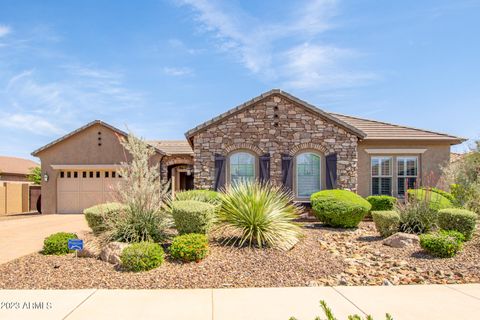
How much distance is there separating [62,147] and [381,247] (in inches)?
633

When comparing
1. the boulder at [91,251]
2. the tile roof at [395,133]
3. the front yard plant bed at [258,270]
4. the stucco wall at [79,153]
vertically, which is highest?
the tile roof at [395,133]

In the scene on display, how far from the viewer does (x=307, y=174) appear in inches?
603

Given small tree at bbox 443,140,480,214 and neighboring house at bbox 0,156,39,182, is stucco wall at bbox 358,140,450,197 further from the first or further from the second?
neighboring house at bbox 0,156,39,182

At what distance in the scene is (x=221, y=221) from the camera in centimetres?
896

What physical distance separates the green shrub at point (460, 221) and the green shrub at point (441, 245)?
46.2 inches

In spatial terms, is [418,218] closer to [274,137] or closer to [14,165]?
[274,137]

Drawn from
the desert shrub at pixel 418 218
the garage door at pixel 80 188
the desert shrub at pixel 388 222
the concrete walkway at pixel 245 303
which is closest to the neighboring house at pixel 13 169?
the garage door at pixel 80 188

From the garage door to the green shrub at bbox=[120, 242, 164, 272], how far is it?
1244 cm

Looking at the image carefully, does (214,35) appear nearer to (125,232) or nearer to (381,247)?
(125,232)

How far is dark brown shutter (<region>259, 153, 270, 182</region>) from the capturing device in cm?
1506

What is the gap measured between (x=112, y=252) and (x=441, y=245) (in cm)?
698

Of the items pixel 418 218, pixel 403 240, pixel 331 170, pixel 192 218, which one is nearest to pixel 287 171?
pixel 331 170

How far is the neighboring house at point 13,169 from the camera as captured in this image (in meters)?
33.0

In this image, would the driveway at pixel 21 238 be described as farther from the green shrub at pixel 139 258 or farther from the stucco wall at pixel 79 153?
the stucco wall at pixel 79 153
